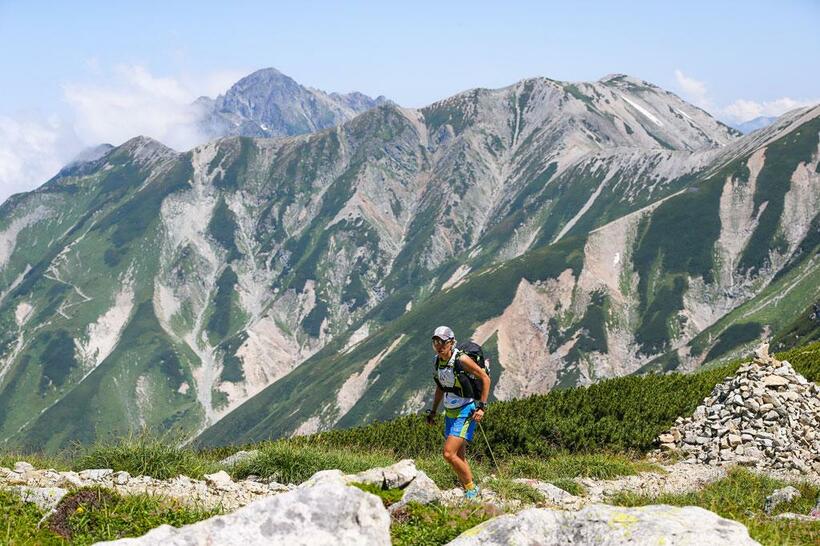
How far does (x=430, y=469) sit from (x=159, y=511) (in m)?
9.11

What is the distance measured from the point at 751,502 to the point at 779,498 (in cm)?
55

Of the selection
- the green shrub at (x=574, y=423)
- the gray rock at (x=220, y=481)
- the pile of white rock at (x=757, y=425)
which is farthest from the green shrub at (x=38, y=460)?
the pile of white rock at (x=757, y=425)

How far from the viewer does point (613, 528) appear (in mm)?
7445

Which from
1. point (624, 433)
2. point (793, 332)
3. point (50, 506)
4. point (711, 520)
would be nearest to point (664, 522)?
point (711, 520)

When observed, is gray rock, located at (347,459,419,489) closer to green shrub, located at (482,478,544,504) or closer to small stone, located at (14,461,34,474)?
green shrub, located at (482,478,544,504)

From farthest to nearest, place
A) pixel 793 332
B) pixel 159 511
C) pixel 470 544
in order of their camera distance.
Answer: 1. pixel 793 332
2. pixel 159 511
3. pixel 470 544

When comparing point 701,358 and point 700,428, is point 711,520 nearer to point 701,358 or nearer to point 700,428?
point 700,428

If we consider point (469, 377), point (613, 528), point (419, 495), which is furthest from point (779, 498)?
point (613, 528)

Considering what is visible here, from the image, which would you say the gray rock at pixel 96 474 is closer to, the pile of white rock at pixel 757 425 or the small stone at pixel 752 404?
the pile of white rock at pixel 757 425

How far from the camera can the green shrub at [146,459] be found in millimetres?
15953

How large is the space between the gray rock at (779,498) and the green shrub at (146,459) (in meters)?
12.5

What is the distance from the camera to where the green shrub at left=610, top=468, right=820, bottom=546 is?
30.6 ft

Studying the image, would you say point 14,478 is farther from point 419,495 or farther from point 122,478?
point 419,495

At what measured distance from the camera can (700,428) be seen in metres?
24.3
